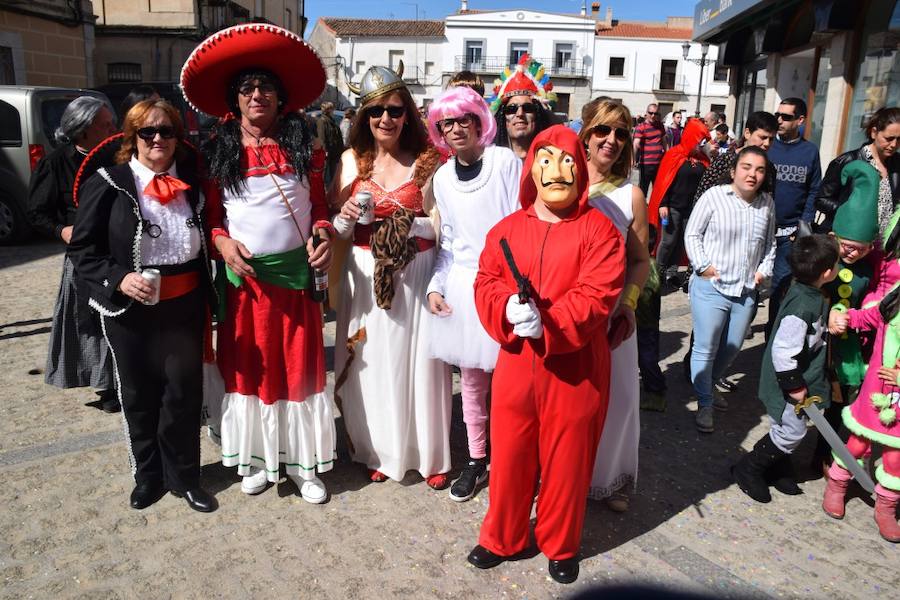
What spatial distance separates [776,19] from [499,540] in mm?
11527

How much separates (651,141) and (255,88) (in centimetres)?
844

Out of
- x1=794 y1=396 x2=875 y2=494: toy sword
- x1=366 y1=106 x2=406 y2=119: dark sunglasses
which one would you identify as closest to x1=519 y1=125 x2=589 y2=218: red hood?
x1=366 y1=106 x2=406 y2=119: dark sunglasses

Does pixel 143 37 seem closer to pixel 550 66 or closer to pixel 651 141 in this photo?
pixel 651 141

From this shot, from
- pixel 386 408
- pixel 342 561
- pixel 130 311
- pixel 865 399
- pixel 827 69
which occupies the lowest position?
pixel 342 561

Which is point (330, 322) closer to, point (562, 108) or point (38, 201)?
point (38, 201)

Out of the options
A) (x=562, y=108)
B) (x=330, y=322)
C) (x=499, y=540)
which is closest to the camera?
(x=499, y=540)

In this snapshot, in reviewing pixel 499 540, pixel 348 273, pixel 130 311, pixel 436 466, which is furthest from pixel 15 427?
pixel 499 540

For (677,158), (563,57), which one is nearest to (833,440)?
(677,158)

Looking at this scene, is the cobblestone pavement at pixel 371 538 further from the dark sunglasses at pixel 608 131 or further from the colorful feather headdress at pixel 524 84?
the colorful feather headdress at pixel 524 84

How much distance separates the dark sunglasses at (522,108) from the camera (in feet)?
11.5

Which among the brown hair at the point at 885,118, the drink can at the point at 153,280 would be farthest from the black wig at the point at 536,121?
the brown hair at the point at 885,118

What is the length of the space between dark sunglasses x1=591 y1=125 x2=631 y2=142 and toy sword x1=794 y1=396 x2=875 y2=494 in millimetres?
1498

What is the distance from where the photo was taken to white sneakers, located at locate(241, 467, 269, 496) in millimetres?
3246

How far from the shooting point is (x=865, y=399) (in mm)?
3076
